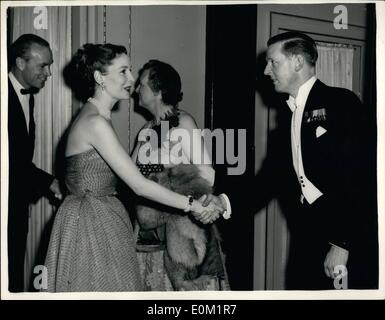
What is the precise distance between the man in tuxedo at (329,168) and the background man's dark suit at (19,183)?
3.21ft

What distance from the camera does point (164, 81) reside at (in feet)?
6.62

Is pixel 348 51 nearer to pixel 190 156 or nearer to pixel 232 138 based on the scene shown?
pixel 232 138

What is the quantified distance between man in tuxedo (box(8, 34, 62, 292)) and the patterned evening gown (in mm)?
182

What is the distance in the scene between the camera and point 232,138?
225 centimetres

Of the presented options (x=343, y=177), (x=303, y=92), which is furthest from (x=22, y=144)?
(x=343, y=177)

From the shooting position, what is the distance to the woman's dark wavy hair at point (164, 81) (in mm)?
2004

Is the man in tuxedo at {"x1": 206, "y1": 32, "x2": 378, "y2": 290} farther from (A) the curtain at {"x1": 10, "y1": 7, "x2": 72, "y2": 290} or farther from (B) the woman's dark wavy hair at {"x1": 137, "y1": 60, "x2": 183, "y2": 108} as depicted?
(A) the curtain at {"x1": 10, "y1": 7, "x2": 72, "y2": 290}

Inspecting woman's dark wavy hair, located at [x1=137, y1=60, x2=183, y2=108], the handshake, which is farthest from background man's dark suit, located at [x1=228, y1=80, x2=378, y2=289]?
woman's dark wavy hair, located at [x1=137, y1=60, x2=183, y2=108]

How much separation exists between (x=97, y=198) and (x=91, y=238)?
0.47 ft

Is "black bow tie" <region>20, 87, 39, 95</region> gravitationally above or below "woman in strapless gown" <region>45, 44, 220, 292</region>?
above

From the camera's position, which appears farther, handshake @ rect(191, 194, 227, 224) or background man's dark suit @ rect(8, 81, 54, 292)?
handshake @ rect(191, 194, 227, 224)

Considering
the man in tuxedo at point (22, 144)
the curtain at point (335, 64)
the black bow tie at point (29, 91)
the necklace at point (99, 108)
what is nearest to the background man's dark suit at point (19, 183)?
the man in tuxedo at point (22, 144)

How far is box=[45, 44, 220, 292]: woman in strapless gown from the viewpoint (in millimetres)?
1550
